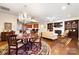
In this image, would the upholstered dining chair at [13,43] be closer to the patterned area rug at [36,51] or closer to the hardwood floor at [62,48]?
the patterned area rug at [36,51]

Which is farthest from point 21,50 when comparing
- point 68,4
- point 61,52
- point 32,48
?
point 68,4

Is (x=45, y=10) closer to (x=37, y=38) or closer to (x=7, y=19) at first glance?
(x=37, y=38)

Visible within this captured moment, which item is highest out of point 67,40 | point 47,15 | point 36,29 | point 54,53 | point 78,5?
point 78,5

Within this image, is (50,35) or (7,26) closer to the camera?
(7,26)

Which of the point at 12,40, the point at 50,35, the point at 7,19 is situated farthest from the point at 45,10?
the point at 12,40

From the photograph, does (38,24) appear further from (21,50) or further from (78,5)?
(78,5)

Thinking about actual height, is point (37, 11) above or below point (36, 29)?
above

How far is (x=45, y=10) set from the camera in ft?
9.76

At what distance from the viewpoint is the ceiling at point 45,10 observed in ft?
9.59

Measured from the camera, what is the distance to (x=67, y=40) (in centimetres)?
298

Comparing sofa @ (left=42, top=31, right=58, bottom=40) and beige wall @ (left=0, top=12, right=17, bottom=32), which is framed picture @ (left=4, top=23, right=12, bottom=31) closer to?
beige wall @ (left=0, top=12, right=17, bottom=32)

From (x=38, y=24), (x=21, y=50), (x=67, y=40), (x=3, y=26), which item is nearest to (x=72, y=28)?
(x=67, y=40)

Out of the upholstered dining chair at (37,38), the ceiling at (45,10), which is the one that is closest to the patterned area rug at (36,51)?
the upholstered dining chair at (37,38)

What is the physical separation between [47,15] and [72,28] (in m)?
0.60
